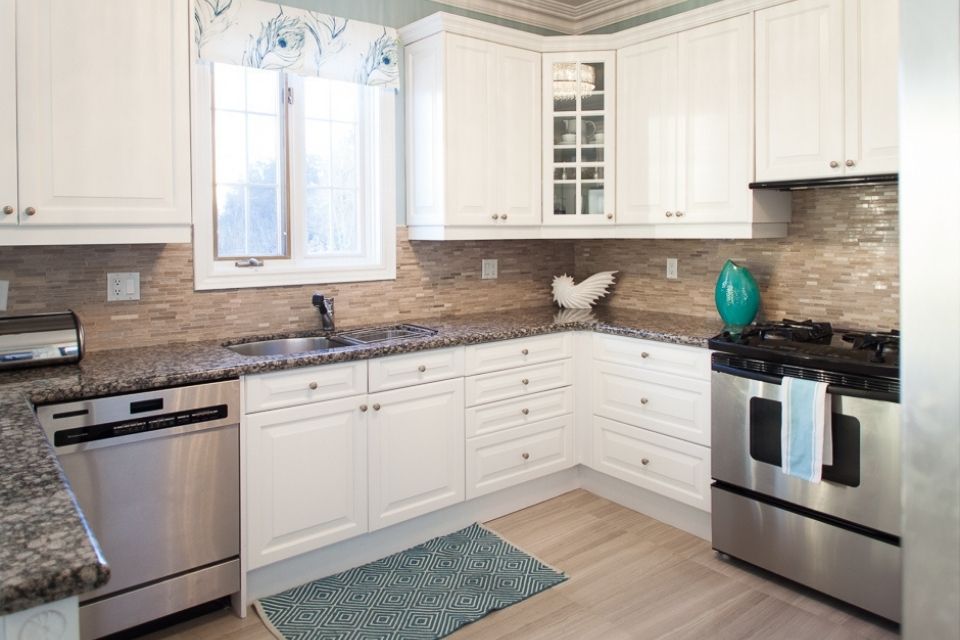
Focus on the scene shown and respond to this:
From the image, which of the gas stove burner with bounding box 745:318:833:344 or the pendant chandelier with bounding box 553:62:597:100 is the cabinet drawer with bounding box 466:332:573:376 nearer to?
the gas stove burner with bounding box 745:318:833:344

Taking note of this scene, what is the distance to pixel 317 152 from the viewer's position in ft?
11.1

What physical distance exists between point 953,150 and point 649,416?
273cm

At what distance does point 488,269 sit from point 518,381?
33.0 inches

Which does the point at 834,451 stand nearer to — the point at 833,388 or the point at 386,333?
the point at 833,388

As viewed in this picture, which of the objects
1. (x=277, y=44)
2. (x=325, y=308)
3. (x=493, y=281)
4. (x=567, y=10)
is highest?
(x=567, y=10)

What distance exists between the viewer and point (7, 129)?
2.18 meters

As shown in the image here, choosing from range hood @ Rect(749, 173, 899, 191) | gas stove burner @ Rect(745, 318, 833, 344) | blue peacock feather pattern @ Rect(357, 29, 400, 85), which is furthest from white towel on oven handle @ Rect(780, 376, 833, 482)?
blue peacock feather pattern @ Rect(357, 29, 400, 85)

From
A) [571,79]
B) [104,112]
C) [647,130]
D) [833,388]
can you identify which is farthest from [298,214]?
[833,388]

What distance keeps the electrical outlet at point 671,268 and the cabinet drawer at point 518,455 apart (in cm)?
93

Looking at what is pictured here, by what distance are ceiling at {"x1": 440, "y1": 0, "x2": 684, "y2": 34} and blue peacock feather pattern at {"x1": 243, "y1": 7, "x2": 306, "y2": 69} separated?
3.14 feet

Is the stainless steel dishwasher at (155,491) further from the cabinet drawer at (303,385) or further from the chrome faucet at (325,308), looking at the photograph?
the chrome faucet at (325,308)

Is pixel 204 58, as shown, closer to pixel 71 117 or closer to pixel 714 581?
pixel 71 117

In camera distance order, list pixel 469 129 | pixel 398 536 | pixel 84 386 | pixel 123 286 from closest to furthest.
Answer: pixel 84 386, pixel 123 286, pixel 398 536, pixel 469 129

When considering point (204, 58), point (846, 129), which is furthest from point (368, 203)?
point (846, 129)
